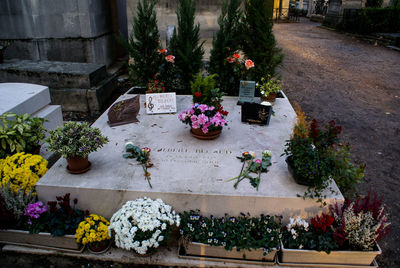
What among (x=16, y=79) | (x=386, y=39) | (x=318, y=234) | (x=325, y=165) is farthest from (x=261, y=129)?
(x=386, y=39)

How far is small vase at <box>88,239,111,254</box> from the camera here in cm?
300

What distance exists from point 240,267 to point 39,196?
2357 millimetres

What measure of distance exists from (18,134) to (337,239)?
12.8 ft

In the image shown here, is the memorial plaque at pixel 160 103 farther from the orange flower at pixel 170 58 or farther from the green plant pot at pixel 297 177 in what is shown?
the green plant pot at pixel 297 177

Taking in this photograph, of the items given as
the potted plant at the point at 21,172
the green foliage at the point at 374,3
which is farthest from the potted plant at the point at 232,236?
the green foliage at the point at 374,3

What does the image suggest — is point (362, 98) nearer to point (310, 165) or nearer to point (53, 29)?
A: point (310, 165)

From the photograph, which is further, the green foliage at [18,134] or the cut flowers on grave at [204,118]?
the cut flowers on grave at [204,118]

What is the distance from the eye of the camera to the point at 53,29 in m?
7.79

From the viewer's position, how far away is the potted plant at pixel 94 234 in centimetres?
288

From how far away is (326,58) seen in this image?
1202 cm

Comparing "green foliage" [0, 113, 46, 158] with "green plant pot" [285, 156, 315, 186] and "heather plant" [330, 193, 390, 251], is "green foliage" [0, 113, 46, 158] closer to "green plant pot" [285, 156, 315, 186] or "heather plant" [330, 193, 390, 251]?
"green plant pot" [285, 156, 315, 186]

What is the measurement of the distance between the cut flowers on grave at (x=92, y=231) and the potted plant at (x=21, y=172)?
820mm

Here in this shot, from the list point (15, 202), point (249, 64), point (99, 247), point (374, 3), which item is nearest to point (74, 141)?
point (15, 202)

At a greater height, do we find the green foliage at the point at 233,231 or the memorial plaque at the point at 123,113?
the memorial plaque at the point at 123,113
